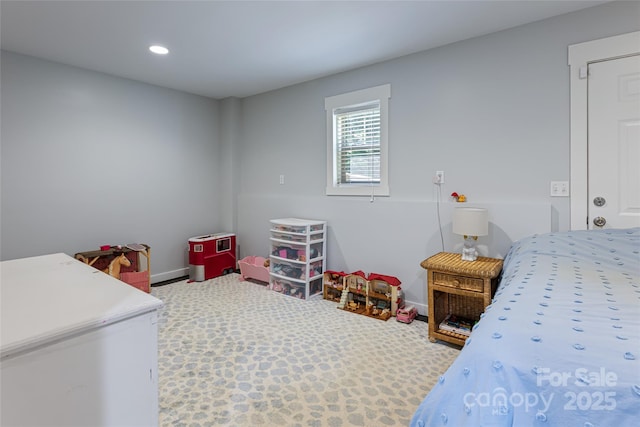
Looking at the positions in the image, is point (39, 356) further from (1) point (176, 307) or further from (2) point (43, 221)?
(2) point (43, 221)

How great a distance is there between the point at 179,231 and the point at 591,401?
4.14 metres

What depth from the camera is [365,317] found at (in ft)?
9.34

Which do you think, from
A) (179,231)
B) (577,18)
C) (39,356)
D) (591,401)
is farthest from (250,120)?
(591,401)

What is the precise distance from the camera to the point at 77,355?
861 mm

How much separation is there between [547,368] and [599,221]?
1.91 metres

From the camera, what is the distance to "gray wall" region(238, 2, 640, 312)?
2.26 meters

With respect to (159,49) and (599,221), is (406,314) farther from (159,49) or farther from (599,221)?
(159,49)

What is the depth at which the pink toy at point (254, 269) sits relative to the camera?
380cm

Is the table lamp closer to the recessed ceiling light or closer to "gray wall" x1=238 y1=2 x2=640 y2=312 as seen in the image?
"gray wall" x1=238 y1=2 x2=640 y2=312

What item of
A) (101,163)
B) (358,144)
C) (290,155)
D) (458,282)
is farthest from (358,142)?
(101,163)

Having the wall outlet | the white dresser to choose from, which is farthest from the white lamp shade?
the white dresser

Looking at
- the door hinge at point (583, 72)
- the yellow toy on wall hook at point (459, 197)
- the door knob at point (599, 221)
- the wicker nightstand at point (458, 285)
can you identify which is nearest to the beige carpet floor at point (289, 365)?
the wicker nightstand at point (458, 285)

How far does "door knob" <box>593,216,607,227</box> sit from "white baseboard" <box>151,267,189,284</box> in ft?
13.7

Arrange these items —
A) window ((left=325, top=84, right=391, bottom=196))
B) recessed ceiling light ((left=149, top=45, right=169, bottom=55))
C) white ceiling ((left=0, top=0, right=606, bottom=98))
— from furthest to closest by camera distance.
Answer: window ((left=325, top=84, right=391, bottom=196)) < recessed ceiling light ((left=149, top=45, right=169, bottom=55)) < white ceiling ((left=0, top=0, right=606, bottom=98))
